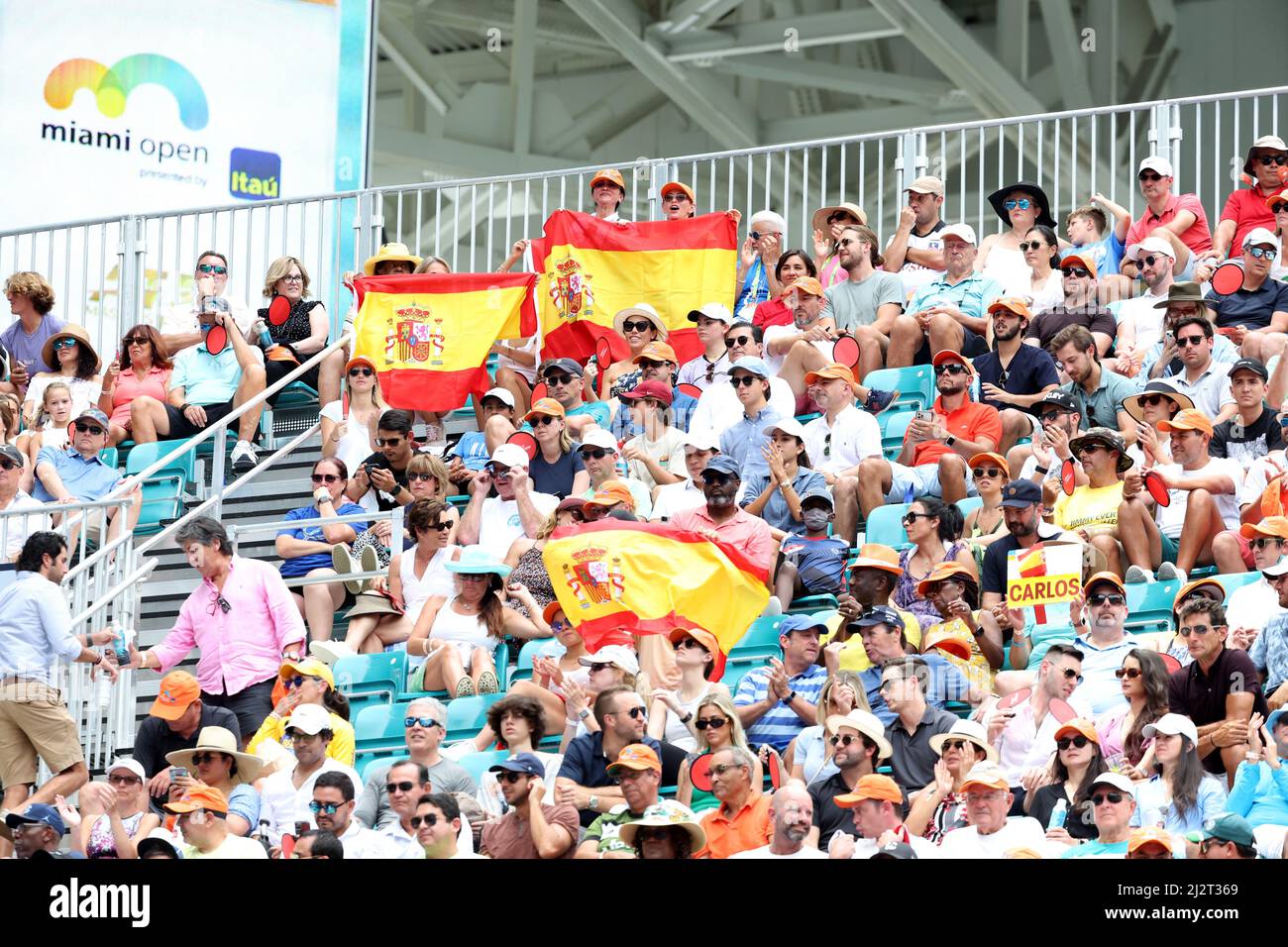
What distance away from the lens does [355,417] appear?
15758 mm

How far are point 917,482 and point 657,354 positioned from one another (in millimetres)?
2218

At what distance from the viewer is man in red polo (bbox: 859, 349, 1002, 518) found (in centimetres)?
1327

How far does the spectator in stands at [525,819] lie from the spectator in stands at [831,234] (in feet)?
17.3

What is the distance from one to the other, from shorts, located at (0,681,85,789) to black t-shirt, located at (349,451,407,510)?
258 centimetres

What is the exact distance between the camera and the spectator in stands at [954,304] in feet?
47.3

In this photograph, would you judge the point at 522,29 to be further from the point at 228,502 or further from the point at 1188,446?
the point at 1188,446

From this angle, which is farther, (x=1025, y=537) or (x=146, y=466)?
(x=146, y=466)

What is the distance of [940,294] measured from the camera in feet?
49.1

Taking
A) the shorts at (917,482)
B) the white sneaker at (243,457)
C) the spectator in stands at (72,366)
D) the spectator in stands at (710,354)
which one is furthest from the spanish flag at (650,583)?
the spectator in stands at (72,366)

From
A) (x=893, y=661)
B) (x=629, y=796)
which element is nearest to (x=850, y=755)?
(x=893, y=661)

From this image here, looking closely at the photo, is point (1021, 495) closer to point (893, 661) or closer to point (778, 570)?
point (893, 661)
